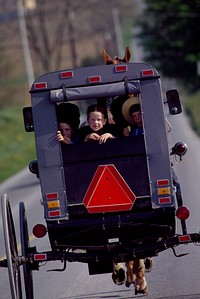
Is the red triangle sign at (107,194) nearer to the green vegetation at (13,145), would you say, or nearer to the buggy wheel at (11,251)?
the buggy wheel at (11,251)

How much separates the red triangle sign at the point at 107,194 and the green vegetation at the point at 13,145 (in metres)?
26.3

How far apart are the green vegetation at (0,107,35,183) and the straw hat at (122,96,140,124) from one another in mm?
26065

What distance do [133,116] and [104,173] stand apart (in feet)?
2.10

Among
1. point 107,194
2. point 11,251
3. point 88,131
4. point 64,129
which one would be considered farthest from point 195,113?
point 11,251

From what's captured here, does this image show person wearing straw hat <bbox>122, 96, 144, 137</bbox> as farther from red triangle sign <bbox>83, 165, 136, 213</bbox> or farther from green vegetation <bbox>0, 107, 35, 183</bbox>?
green vegetation <bbox>0, 107, 35, 183</bbox>

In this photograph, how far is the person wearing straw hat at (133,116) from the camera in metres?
11.1

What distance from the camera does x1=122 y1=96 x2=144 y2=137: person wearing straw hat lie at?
1109 centimetres

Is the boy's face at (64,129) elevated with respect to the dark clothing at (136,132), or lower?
elevated

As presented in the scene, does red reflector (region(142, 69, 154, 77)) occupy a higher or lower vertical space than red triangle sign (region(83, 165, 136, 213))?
higher

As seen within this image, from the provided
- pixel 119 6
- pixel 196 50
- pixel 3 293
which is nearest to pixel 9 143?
pixel 196 50

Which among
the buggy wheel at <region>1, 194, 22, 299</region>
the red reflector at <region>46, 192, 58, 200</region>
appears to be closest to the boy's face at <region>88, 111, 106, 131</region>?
the red reflector at <region>46, 192, 58, 200</region>

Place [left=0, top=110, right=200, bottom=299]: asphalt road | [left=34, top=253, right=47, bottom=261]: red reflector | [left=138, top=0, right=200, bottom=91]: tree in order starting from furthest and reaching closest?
[left=138, top=0, right=200, bottom=91]: tree < [left=0, top=110, right=200, bottom=299]: asphalt road < [left=34, top=253, right=47, bottom=261]: red reflector

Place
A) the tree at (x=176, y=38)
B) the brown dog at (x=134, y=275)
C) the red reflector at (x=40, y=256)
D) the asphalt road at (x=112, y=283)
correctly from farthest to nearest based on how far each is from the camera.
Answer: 1. the tree at (x=176, y=38)
2. the asphalt road at (x=112, y=283)
3. the brown dog at (x=134, y=275)
4. the red reflector at (x=40, y=256)

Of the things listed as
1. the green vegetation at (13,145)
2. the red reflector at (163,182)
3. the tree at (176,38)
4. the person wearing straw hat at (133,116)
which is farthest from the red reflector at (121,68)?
the tree at (176,38)
